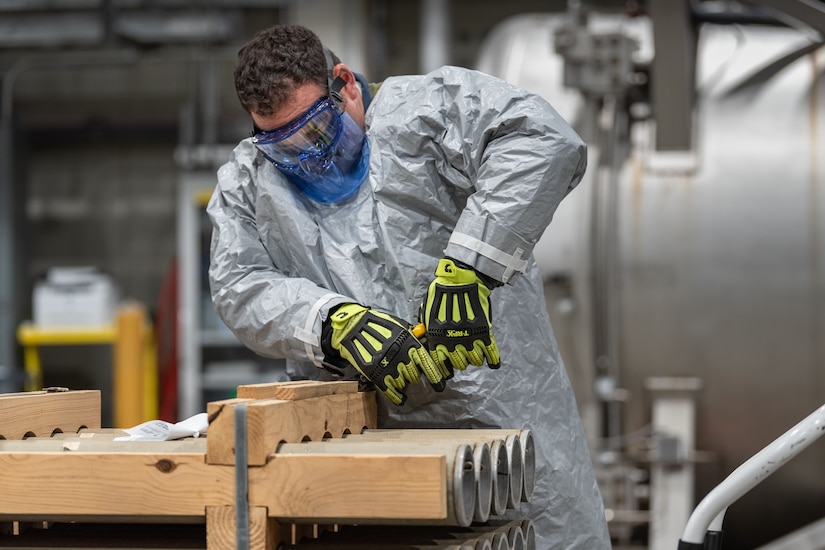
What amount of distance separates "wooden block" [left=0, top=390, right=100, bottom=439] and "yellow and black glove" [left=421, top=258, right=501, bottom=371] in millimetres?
620

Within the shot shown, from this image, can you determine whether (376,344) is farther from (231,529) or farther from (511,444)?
(231,529)

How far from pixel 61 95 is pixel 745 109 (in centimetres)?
521

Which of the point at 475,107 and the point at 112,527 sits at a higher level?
the point at 475,107

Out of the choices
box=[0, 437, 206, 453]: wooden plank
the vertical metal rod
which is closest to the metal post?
box=[0, 437, 206, 453]: wooden plank

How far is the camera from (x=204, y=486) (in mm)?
1416

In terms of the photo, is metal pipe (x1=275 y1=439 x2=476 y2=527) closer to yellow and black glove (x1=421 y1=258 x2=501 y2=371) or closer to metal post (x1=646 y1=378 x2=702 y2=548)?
yellow and black glove (x1=421 y1=258 x2=501 y2=371)

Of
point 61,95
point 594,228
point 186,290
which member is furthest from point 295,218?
point 61,95

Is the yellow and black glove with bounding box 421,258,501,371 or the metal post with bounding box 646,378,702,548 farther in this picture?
the metal post with bounding box 646,378,702,548

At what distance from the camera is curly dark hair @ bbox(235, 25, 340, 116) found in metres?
1.87

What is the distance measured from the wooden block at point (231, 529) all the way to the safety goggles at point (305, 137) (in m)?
0.76

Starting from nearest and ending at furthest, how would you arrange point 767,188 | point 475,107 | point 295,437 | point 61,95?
point 295,437, point 475,107, point 767,188, point 61,95

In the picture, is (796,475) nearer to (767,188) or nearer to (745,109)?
(767,188)

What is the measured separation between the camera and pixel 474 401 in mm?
1997

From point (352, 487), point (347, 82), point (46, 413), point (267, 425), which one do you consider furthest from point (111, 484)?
point (347, 82)
